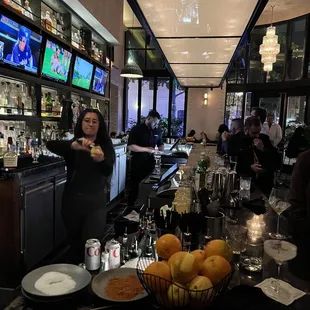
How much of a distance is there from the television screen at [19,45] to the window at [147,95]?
7093 millimetres

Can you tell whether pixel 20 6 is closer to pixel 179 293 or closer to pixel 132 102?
pixel 179 293

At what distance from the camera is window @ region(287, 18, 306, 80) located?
8359 millimetres

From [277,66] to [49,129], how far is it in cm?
720

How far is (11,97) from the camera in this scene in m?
3.73

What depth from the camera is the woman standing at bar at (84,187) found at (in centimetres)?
238

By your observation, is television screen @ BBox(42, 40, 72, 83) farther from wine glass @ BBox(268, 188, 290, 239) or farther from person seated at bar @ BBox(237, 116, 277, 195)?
wine glass @ BBox(268, 188, 290, 239)

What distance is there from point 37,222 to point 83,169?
41.0 inches

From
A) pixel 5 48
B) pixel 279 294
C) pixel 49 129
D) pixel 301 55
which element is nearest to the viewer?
pixel 279 294

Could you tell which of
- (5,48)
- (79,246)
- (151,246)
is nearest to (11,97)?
(5,48)

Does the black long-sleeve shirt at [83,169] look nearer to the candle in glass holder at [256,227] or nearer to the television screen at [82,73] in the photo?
the candle in glass holder at [256,227]

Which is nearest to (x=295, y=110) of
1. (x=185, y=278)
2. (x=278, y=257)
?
(x=278, y=257)

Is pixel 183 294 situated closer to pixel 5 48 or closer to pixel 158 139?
pixel 5 48

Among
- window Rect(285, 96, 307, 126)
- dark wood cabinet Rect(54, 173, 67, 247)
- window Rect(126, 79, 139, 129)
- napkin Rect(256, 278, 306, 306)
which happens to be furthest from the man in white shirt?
napkin Rect(256, 278, 306, 306)

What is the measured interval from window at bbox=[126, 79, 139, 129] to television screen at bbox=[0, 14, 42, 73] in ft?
23.3
